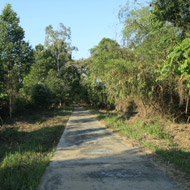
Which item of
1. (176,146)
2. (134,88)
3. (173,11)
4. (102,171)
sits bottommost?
(176,146)

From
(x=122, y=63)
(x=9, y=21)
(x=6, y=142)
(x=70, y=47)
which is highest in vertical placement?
(x=70, y=47)

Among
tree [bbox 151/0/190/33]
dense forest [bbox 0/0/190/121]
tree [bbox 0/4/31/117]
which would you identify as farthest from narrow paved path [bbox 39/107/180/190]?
tree [bbox 0/4/31/117]

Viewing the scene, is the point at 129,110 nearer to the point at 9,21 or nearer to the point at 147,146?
the point at 147,146

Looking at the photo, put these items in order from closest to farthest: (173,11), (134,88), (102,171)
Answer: (102,171), (173,11), (134,88)

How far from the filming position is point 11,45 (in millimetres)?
15992

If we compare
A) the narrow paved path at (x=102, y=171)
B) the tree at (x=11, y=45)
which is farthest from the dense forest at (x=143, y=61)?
the narrow paved path at (x=102, y=171)

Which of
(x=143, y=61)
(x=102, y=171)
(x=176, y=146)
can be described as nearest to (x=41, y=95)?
(x=143, y=61)

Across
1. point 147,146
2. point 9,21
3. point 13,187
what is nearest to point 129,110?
point 147,146

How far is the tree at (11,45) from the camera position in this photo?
15899mm

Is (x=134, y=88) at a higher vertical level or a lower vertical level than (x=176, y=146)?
higher

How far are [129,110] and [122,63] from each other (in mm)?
8464

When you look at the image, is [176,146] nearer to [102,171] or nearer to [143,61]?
[102,171]

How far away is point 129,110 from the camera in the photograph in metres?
18.6

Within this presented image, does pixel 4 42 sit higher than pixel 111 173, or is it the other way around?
pixel 4 42
